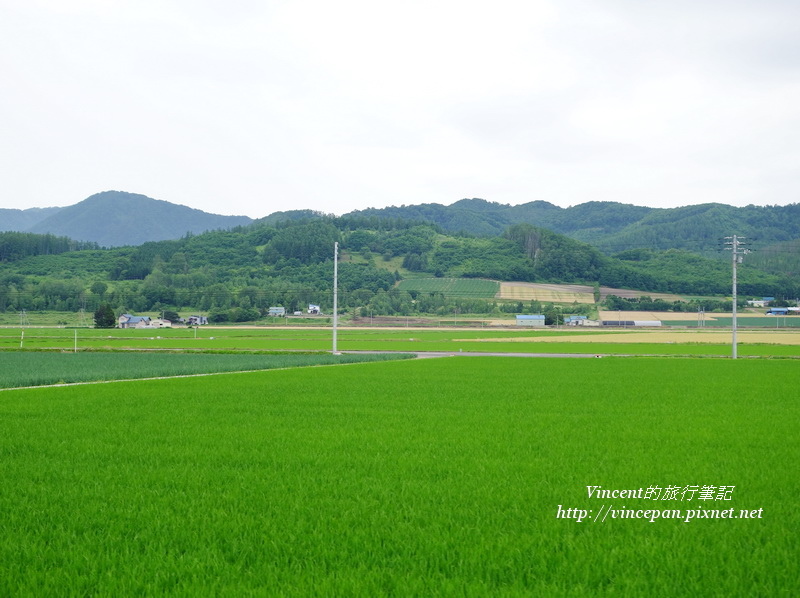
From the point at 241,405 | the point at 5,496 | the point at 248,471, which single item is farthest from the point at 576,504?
the point at 241,405

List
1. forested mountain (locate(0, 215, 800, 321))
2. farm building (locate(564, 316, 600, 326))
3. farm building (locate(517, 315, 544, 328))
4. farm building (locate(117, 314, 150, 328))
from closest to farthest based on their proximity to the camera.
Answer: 1. farm building (locate(117, 314, 150, 328))
2. farm building (locate(517, 315, 544, 328))
3. farm building (locate(564, 316, 600, 326))
4. forested mountain (locate(0, 215, 800, 321))

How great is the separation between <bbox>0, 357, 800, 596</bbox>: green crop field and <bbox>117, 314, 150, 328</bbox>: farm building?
108m

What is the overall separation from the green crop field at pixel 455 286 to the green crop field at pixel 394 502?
146360 mm

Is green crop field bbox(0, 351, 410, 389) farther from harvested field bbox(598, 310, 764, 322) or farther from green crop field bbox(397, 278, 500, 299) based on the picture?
green crop field bbox(397, 278, 500, 299)

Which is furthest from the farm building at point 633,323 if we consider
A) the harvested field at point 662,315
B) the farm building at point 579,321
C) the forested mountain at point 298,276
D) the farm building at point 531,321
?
the forested mountain at point 298,276

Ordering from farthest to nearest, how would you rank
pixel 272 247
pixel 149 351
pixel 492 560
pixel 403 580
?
pixel 272 247 < pixel 149 351 < pixel 492 560 < pixel 403 580

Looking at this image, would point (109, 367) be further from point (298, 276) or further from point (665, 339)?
point (298, 276)

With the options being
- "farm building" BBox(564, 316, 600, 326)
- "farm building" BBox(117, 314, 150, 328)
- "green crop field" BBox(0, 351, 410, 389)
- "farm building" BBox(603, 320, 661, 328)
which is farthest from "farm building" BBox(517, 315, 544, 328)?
"green crop field" BBox(0, 351, 410, 389)

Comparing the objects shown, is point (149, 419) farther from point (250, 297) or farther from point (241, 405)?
point (250, 297)

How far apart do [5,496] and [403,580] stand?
18.9 ft

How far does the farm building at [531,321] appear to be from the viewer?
129 metres

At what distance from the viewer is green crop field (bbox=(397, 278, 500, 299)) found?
164875 mm

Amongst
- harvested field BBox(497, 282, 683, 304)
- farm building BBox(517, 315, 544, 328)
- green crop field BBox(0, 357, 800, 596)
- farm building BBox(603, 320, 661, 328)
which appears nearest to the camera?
green crop field BBox(0, 357, 800, 596)

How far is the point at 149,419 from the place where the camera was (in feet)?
54.7
